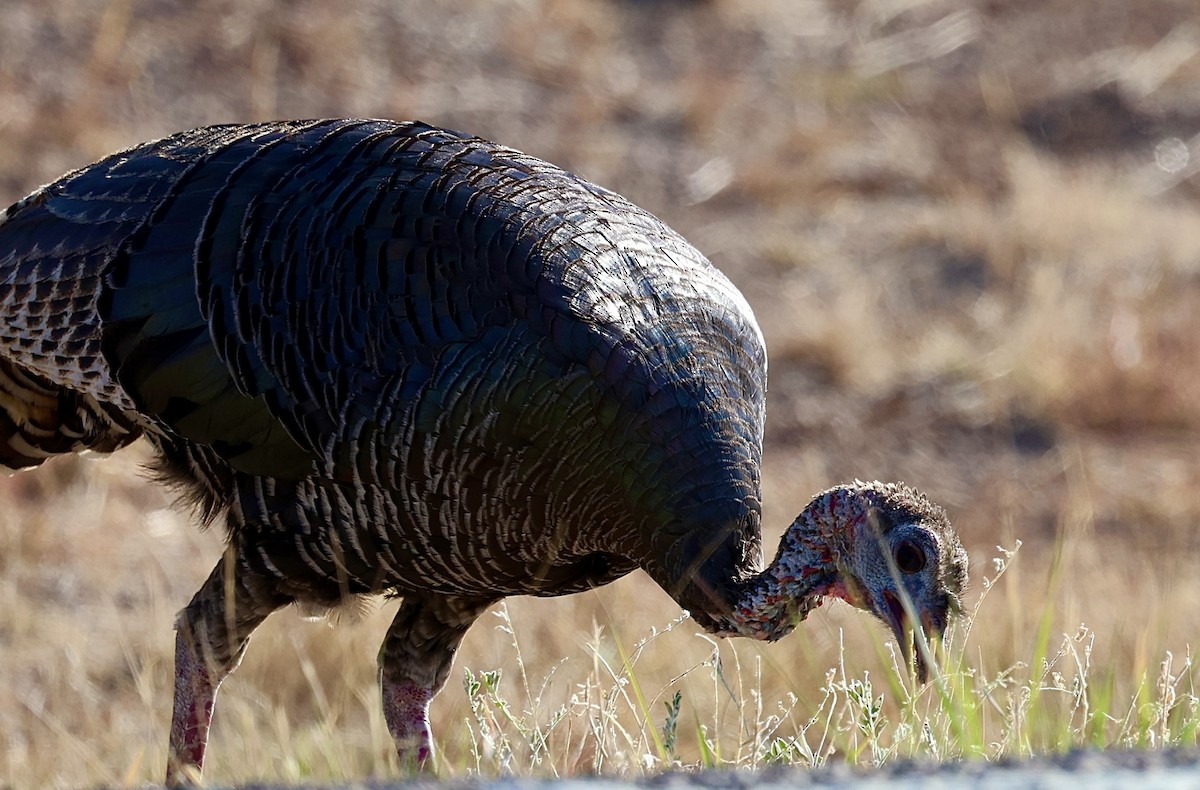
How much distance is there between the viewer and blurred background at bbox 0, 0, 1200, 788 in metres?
5.95

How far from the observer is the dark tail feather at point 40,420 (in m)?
4.54

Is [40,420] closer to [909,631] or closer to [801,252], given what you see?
[909,631]

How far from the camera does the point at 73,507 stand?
7539 mm

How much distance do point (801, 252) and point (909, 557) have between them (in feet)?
23.3

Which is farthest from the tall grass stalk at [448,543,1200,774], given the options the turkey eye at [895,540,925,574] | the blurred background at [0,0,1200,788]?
the blurred background at [0,0,1200,788]

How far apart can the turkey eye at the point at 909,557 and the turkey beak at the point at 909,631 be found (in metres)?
0.07

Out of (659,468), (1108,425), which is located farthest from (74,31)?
(659,468)

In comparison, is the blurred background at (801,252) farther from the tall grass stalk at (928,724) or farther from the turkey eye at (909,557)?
the turkey eye at (909,557)

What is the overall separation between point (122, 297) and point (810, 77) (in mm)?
9428

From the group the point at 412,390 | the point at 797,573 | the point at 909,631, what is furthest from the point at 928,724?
the point at 412,390

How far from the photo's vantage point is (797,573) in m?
3.78

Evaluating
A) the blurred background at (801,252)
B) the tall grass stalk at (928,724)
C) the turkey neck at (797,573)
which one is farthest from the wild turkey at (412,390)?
the blurred background at (801,252)

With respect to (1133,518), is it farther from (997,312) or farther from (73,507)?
(73,507)

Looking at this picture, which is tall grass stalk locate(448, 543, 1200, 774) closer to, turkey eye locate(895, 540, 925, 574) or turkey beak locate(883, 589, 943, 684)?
turkey beak locate(883, 589, 943, 684)
